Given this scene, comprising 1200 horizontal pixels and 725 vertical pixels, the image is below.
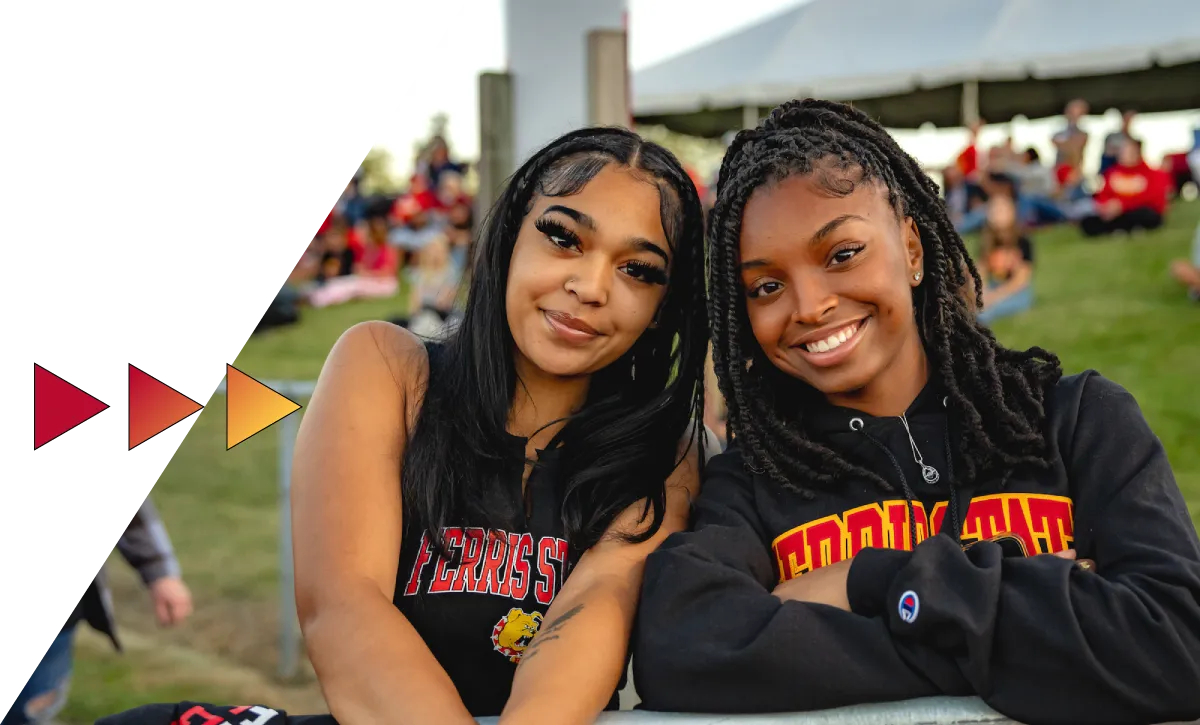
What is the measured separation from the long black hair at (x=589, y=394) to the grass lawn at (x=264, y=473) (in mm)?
2949

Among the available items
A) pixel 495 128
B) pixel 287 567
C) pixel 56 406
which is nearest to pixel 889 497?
pixel 495 128

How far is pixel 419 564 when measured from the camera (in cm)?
185

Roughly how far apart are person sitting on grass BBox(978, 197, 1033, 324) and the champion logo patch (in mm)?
7347

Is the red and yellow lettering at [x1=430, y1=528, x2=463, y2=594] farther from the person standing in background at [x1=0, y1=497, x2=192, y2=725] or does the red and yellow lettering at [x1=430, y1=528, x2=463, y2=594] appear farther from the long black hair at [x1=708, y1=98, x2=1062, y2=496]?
the person standing in background at [x1=0, y1=497, x2=192, y2=725]

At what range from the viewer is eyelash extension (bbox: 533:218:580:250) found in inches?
75.8

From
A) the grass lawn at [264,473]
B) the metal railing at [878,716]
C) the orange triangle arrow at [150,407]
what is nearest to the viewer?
the metal railing at [878,716]

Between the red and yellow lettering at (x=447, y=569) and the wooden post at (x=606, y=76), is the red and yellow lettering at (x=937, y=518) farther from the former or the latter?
the wooden post at (x=606, y=76)

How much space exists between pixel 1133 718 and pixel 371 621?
105cm

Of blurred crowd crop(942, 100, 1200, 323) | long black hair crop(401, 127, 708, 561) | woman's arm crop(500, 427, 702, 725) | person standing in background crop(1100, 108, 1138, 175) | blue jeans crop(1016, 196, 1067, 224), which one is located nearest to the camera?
woman's arm crop(500, 427, 702, 725)

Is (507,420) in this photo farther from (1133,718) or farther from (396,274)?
(396,274)

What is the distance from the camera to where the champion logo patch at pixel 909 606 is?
55.3 inches

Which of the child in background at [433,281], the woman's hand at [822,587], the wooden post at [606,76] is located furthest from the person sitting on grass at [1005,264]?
the woman's hand at [822,587]

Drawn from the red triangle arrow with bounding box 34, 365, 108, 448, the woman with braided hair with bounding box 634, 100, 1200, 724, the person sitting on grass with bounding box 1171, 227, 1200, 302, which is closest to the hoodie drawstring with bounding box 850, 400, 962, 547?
the woman with braided hair with bounding box 634, 100, 1200, 724

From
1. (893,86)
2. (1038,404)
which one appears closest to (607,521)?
(1038,404)
